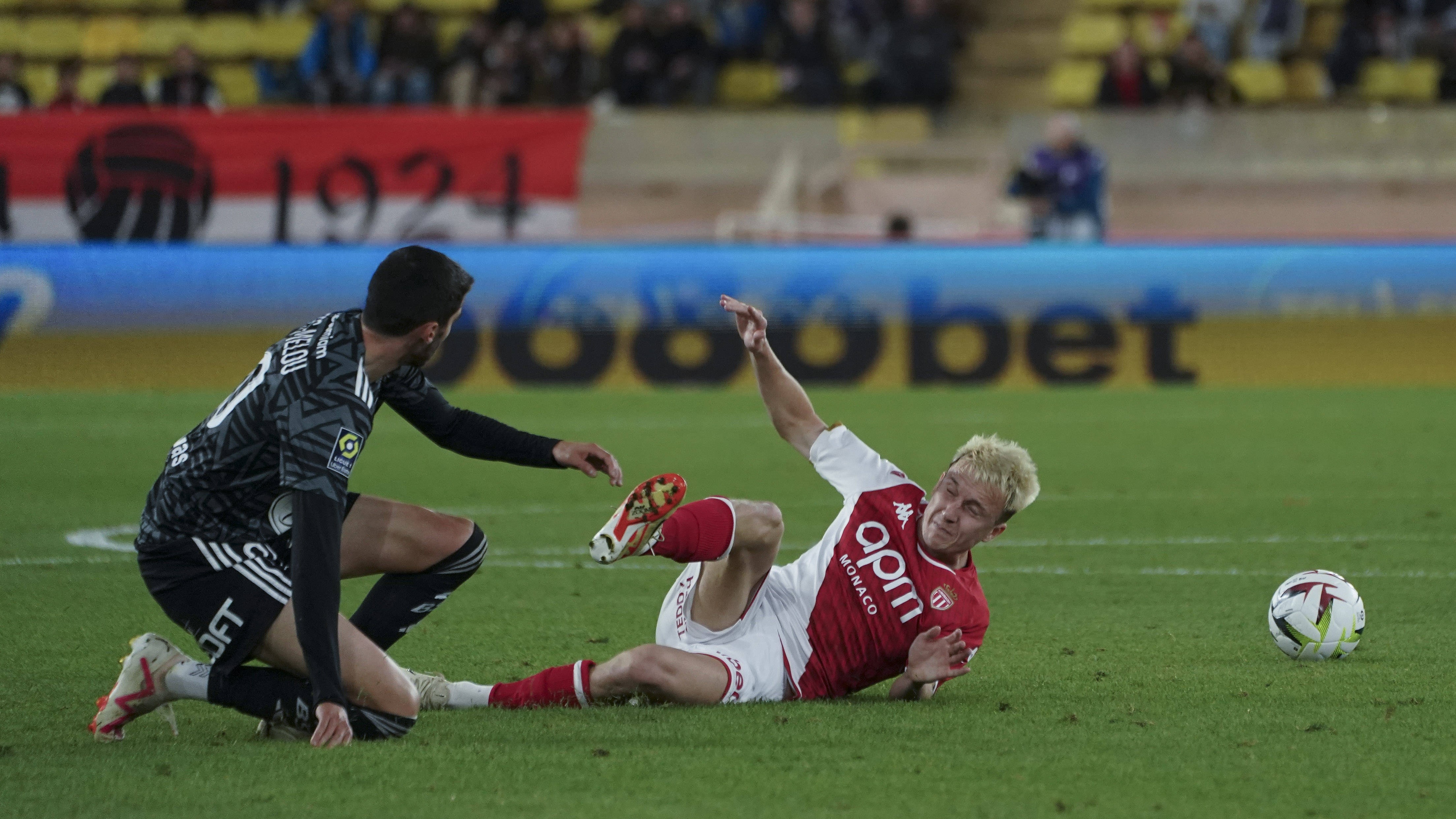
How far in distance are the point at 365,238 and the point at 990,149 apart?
6.75 meters

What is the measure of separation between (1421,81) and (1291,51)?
1.49 metres

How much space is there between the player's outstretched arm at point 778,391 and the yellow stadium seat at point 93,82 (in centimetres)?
1483

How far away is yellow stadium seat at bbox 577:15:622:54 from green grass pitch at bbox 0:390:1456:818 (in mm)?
9776

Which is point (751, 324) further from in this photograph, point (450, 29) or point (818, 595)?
point (450, 29)

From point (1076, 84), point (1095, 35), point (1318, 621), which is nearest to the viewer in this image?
point (1318, 621)

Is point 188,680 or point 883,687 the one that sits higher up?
point 188,680

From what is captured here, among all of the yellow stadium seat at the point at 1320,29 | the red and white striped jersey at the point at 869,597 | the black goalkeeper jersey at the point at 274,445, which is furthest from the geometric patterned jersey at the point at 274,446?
the yellow stadium seat at the point at 1320,29

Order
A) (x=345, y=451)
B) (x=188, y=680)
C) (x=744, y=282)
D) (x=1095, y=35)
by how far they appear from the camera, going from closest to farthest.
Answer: (x=345, y=451) → (x=188, y=680) → (x=744, y=282) → (x=1095, y=35)

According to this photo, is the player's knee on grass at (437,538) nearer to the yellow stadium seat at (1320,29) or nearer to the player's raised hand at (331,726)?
the player's raised hand at (331,726)

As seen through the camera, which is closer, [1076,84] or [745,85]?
[745,85]

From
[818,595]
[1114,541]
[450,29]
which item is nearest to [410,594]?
[818,595]

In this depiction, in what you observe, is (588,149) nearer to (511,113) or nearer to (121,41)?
(511,113)

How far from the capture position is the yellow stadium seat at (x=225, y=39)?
20.3 metres

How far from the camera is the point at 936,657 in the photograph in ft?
16.2
